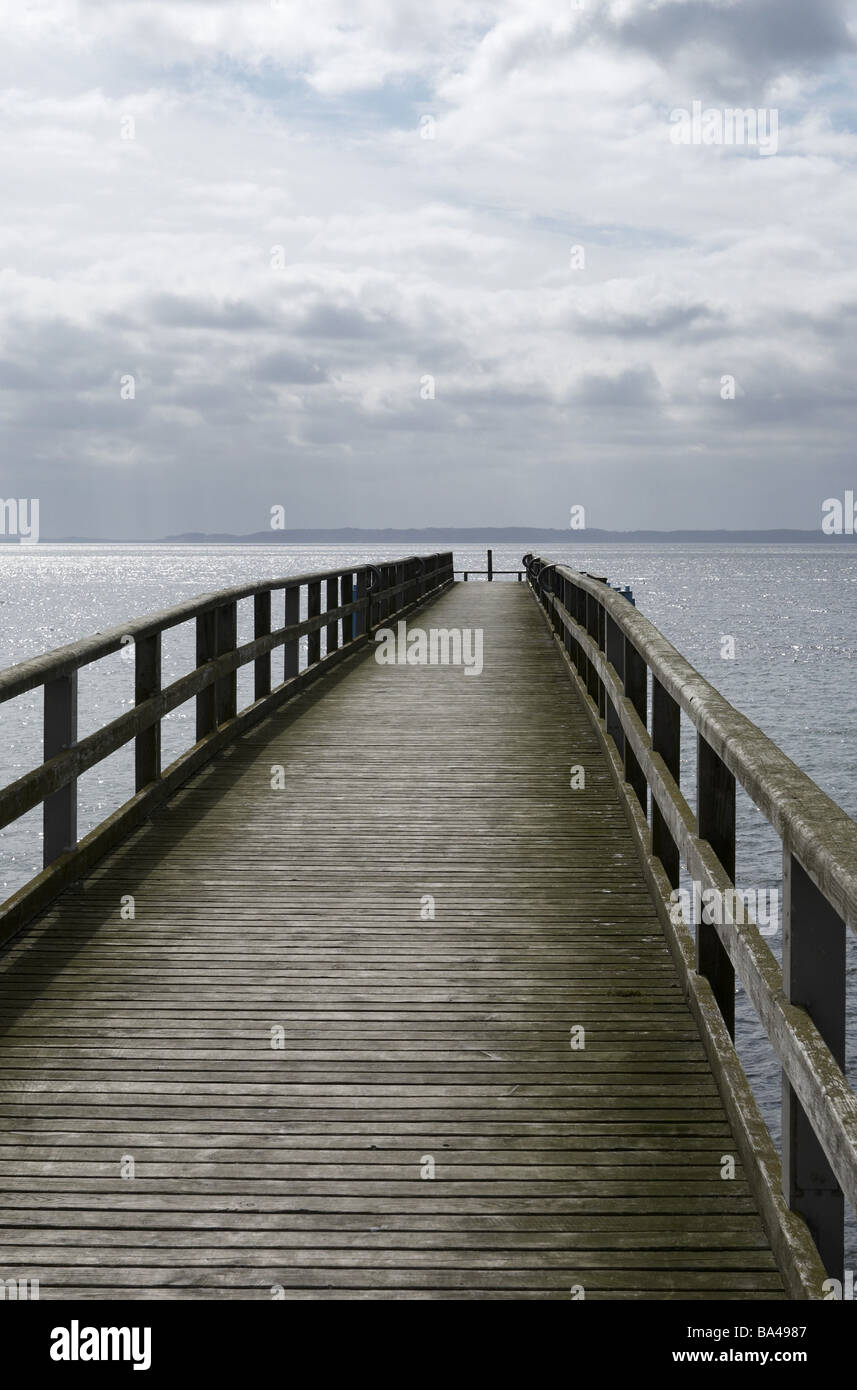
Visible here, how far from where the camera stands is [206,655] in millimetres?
9766

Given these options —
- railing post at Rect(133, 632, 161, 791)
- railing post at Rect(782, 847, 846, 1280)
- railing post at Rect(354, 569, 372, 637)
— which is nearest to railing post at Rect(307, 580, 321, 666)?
railing post at Rect(354, 569, 372, 637)

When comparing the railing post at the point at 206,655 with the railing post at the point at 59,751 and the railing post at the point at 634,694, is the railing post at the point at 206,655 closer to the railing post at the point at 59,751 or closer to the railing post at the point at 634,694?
the railing post at the point at 59,751

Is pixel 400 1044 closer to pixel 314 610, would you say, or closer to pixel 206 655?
pixel 206 655

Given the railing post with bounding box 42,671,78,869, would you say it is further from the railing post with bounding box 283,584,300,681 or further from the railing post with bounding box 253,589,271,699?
the railing post with bounding box 283,584,300,681

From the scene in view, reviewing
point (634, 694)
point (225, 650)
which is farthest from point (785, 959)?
point (225, 650)

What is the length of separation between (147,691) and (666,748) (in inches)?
127

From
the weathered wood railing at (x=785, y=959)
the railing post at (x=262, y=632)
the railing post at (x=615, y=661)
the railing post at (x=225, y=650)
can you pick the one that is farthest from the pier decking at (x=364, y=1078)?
the railing post at (x=262, y=632)

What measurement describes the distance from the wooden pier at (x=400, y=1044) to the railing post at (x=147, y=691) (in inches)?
0.9

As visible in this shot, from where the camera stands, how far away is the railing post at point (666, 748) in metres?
6.07

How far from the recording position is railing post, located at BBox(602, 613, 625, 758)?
8770 millimetres

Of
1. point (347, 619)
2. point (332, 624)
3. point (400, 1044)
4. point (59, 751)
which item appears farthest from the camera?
point (347, 619)
